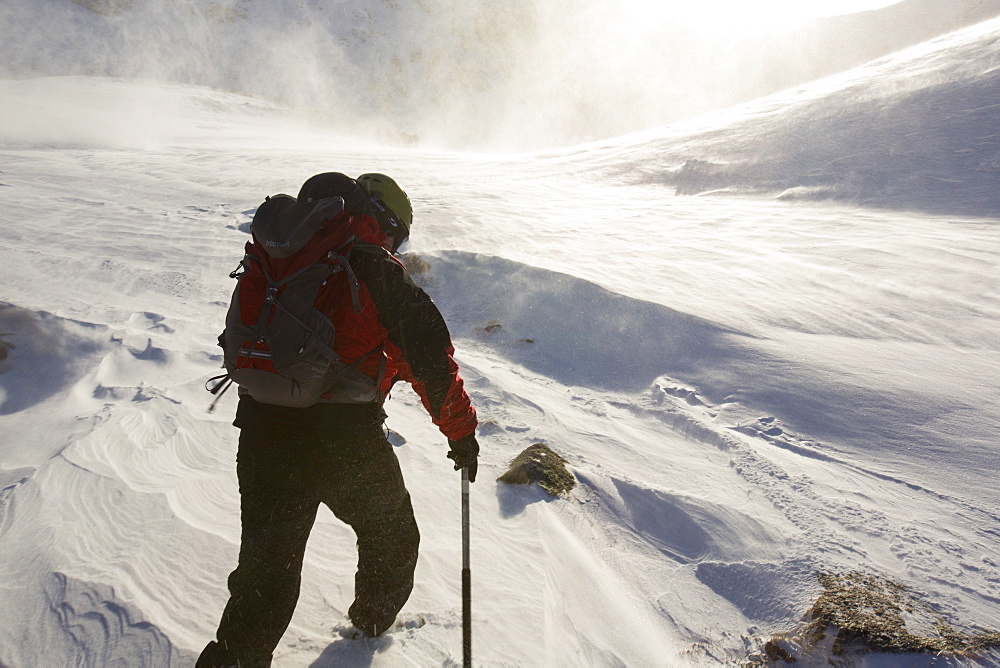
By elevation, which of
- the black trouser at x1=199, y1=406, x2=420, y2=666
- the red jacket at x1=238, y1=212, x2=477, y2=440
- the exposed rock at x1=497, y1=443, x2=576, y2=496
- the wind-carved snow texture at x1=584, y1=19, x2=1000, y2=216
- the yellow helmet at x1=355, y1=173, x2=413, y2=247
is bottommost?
the exposed rock at x1=497, y1=443, x2=576, y2=496

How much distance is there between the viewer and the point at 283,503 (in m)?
1.74

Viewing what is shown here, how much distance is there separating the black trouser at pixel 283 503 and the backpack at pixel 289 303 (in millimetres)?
167

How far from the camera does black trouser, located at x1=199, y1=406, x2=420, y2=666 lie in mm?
1705

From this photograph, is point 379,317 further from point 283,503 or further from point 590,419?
point 590,419

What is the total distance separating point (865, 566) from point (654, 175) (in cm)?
1026

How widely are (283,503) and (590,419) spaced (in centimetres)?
267

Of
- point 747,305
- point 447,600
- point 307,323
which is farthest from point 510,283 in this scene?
point 307,323

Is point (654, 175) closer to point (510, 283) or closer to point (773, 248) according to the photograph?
point (773, 248)

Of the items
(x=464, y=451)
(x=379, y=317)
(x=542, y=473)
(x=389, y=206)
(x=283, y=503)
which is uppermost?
(x=389, y=206)

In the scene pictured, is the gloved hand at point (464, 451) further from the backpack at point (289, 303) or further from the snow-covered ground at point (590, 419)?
the snow-covered ground at point (590, 419)

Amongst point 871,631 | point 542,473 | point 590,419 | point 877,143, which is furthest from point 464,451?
point 877,143

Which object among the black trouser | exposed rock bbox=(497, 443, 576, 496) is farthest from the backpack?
exposed rock bbox=(497, 443, 576, 496)

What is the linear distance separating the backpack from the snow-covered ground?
1107 millimetres

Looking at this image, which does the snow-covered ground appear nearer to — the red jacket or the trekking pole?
the trekking pole
